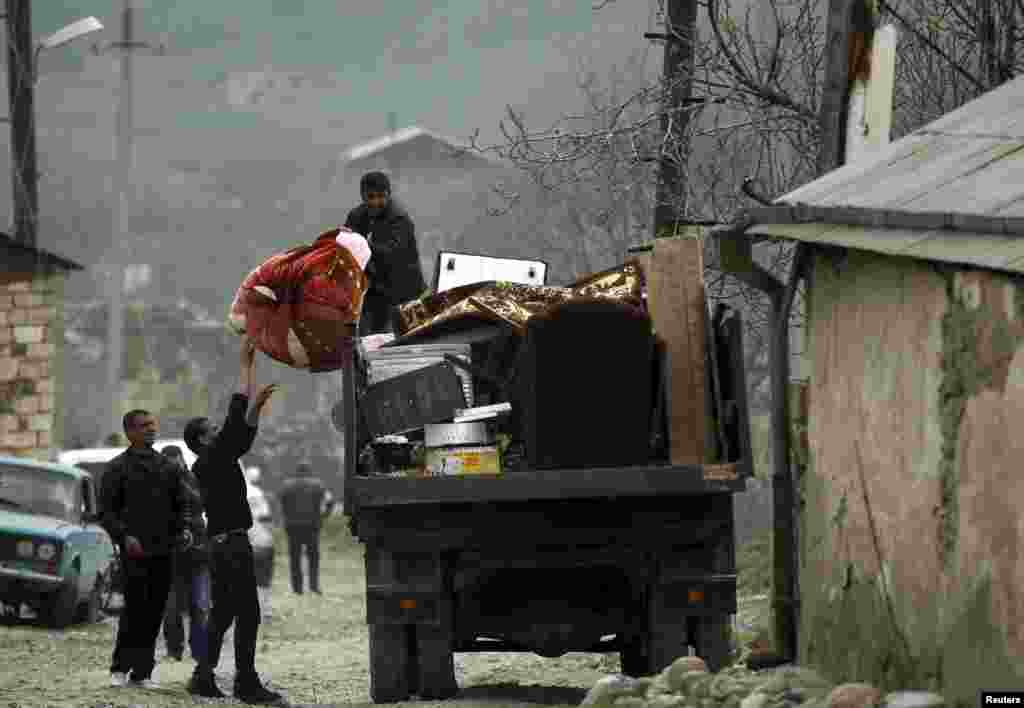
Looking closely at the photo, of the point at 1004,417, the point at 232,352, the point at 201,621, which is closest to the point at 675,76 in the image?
the point at 201,621

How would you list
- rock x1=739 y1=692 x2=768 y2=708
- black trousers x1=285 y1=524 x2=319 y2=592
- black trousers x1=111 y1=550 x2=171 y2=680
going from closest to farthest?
rock x1=739 y1=692 x2=768 y2=708 → black trousers x1=111 y1=550 x2=171 y2=680 → black trousers x1=285 y1=524 x2=319 y2=592

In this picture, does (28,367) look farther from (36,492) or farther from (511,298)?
(511,298)

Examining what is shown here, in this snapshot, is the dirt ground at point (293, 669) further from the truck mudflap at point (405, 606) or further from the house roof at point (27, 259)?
the house roof at point (27, 259)

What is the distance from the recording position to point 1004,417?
320 inches

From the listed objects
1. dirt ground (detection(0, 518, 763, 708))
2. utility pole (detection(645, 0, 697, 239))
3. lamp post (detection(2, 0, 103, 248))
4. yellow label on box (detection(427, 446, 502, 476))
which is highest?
lamp post (detection(2, 0, 103, 248))

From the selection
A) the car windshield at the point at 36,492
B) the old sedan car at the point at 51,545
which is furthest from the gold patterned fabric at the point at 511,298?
the car windshield at the point at 36,492

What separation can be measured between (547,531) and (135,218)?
98053 mm

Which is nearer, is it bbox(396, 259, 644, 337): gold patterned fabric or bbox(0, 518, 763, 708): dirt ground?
bbox(396, 259, 644, 337): gold patterned fabric

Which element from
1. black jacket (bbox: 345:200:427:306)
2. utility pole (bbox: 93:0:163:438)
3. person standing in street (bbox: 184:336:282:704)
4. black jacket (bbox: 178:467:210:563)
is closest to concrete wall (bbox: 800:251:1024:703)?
person standing in street (bbox: 184:336:282:704)

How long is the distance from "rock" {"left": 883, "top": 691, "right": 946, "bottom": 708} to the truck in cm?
273

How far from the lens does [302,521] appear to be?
29500 mm

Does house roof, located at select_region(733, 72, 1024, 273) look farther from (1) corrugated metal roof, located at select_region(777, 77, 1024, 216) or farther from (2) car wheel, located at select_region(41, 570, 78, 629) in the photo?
(2) car wheel, located at select_region(41, 570, 78, 629)

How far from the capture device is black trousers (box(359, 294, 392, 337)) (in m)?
14.3

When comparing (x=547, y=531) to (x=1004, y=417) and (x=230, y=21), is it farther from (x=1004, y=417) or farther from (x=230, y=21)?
(x=230, y=21)
